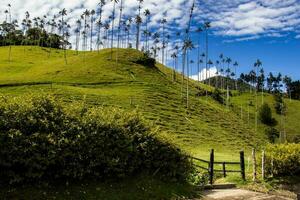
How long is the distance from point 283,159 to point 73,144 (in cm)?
1503

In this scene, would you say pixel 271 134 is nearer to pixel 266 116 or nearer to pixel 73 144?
pixel 266 116

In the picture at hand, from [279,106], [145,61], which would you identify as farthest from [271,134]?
[145,61]

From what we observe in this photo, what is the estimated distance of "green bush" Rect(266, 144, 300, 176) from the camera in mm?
27250

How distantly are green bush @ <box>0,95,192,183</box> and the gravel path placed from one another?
2.18 m

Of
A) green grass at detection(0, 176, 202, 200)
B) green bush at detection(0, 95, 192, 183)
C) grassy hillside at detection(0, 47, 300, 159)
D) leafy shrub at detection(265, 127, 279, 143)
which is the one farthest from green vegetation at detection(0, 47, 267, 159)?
green bush at detection(0, 95, 192, 183)

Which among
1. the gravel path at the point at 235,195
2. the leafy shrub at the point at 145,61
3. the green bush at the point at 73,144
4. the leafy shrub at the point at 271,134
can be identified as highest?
the leafy shrub at the point at 145,61

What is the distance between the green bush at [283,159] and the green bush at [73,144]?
826 centimetres

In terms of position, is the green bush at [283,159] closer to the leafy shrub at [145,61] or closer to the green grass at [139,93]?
the green grass at [139,93]

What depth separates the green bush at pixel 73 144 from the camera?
1634cm

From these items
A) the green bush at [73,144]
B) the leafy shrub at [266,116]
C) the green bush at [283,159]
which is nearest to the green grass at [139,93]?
the leafy shrub at [266,116]

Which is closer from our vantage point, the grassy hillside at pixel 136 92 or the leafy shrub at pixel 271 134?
the grassy hillside at pixel 136 92

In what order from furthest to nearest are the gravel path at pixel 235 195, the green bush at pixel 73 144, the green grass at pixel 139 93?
1. the green grass at pixel 139 93
2. the gravel path at pixel 235 195
3. the green bush at pixel 73 144

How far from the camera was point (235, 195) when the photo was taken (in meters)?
22.2

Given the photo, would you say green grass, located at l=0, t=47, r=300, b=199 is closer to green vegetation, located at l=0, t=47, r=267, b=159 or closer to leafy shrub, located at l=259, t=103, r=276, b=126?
green vegetation, located at l=0, t=47, r=267, b=159
